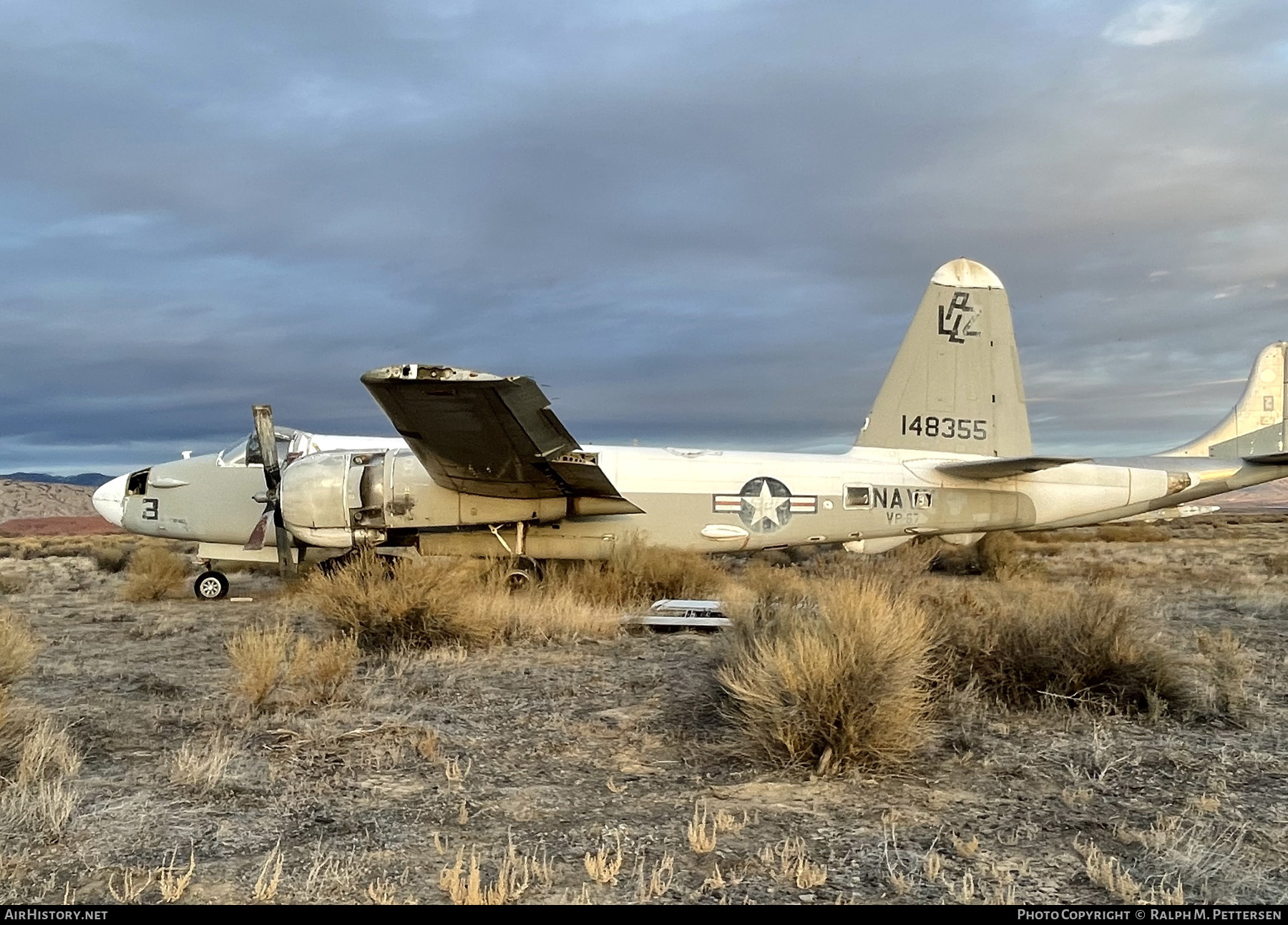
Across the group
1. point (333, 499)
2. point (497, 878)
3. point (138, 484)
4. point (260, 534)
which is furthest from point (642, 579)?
point (497, 878)

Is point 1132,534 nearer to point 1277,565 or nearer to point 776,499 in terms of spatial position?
point 1277,565

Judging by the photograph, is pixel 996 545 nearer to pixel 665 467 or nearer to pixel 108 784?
pixel 665 467

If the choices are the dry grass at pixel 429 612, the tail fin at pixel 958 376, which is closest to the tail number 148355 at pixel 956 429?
the tail fin at pixel 958 376

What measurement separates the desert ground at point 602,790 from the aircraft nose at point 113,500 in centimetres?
840

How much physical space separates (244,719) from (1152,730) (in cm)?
615

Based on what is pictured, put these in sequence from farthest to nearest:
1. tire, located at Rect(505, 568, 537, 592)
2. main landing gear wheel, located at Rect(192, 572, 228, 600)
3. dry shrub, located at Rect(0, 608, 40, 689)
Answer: main landing gear wheel, located at Rect(192, 572, 228, 600)
tire, located at Rect(505, 568, 537, 592)
dry shrub, located at Rect(0, 608, 40, 689)

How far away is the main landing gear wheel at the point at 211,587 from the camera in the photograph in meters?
15.0

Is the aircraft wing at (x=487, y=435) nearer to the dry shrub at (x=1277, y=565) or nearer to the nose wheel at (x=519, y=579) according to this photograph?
the nose wheel at (x=519, y=579)

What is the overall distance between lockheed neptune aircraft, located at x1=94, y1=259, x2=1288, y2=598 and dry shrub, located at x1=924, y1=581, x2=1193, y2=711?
6.99m

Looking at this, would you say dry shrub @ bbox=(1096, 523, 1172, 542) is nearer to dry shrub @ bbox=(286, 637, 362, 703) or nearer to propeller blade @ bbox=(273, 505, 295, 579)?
propeller blade @ bbox=(273, 505, 295, 579)

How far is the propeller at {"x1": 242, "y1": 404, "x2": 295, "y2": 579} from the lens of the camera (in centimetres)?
1407

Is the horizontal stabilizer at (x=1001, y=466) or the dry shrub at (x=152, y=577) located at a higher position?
the horizontal stabilizer at (x=1001, y=466)

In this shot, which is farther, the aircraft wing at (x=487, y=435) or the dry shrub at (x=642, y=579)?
the dry shrub at (x=642, y=579)

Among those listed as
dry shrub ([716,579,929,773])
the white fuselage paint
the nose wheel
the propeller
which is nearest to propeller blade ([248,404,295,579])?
the propeller
